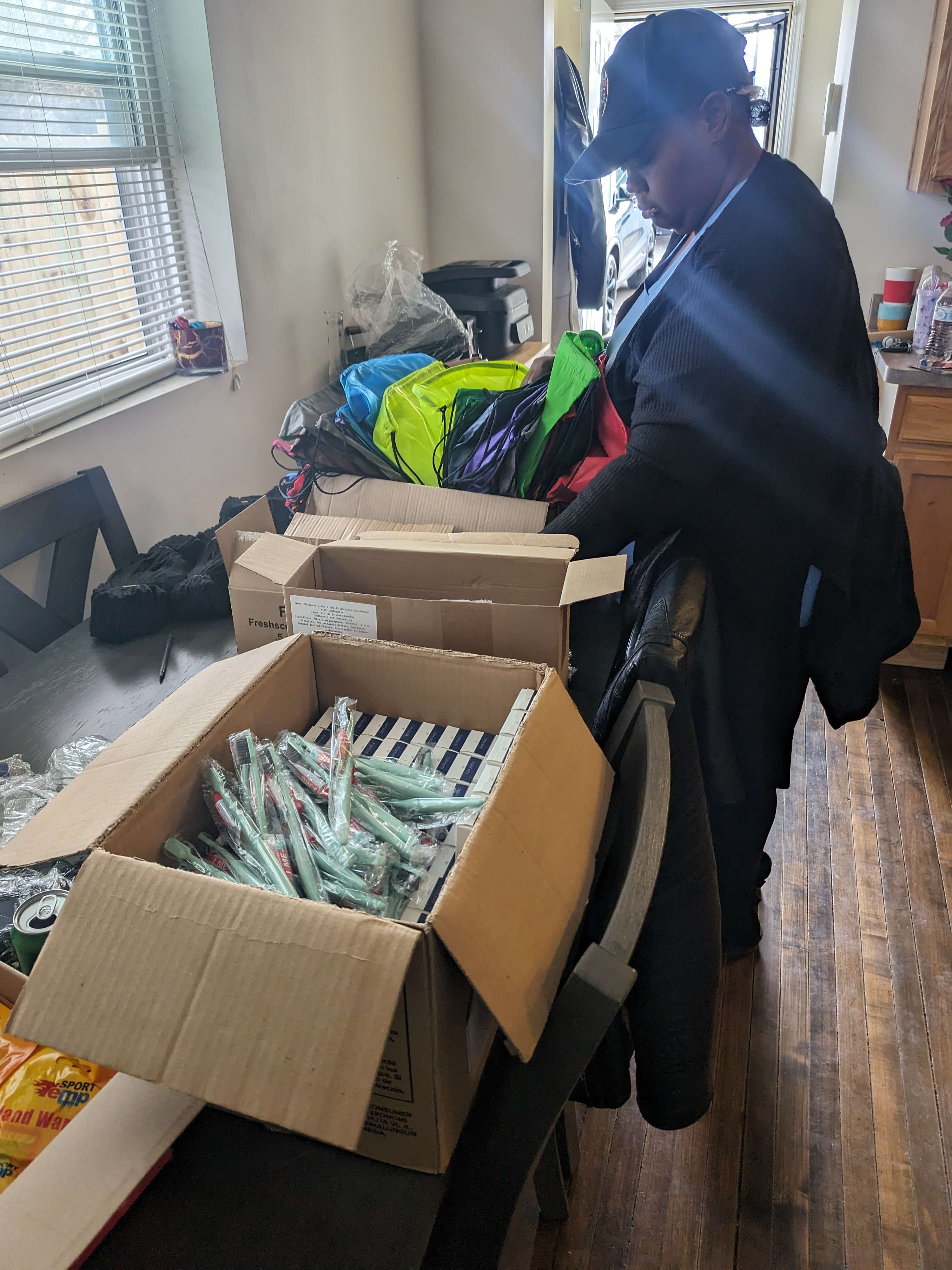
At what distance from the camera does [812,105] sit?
548 cm

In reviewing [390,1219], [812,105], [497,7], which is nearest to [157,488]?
[390,1219]

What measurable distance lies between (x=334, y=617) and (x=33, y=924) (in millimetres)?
484

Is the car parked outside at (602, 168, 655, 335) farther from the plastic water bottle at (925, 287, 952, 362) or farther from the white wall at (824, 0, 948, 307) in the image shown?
the plastic water bottle at (925, 287, 952, 362)

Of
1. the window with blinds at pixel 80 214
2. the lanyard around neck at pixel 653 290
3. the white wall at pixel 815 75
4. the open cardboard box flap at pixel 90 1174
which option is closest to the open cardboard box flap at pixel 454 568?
the lanyard around neck at pixel 653 290

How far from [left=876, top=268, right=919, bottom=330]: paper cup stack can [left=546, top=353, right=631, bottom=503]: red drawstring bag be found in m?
1.80

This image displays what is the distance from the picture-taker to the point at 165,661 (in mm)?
1434

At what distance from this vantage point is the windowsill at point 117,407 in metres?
1.73

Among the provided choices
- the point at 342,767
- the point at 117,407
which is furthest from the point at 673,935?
the point at 117,407

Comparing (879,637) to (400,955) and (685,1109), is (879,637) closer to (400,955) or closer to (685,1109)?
(685,1109)

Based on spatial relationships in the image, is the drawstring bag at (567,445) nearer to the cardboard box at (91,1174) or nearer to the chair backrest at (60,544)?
the chair backrest at (60,544)

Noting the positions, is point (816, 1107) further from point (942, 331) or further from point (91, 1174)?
point (942, 331)

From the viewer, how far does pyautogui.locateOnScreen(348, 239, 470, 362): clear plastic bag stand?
2938 mm

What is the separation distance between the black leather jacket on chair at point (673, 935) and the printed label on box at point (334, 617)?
34 cm

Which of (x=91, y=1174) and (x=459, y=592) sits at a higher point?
(x=459, y=592)
